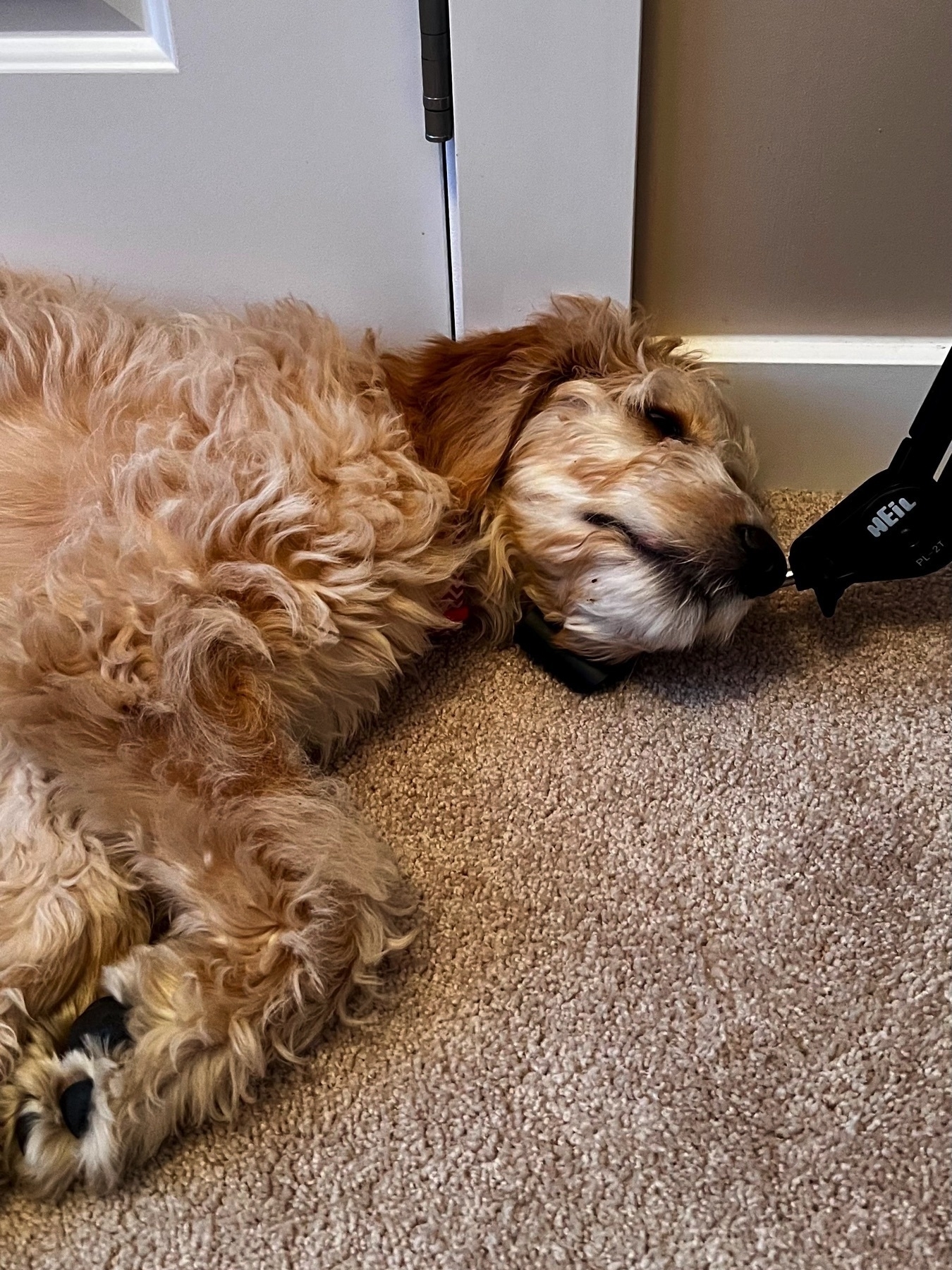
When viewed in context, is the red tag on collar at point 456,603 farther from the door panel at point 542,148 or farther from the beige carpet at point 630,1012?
the door panel at point 542,148

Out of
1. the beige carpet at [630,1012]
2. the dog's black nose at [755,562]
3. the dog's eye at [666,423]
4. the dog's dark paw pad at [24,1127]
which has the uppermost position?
the dog's eye at [666,423]

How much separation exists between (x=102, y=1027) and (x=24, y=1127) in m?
0.08

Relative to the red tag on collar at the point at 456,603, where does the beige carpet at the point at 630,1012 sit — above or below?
below

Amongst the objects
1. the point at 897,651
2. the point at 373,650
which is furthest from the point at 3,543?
the point at 897,651

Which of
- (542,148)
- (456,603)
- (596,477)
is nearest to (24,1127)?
(456,603)

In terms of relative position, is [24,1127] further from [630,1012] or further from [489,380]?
[489,380]

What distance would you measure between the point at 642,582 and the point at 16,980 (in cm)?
60

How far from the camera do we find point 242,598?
874mm

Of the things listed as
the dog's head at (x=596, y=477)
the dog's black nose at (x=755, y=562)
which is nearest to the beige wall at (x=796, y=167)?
the dog's head at (x=596, y=477)

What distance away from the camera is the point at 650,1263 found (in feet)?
2.38

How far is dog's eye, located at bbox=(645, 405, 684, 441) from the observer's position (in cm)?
104

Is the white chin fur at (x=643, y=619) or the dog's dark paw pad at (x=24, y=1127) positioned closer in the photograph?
the dog's dark paw pad at (x=24, y=1127)

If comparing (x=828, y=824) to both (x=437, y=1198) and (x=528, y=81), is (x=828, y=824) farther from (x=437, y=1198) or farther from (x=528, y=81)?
(x=528, y=81)

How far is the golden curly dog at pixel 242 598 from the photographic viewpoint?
2.56ft
